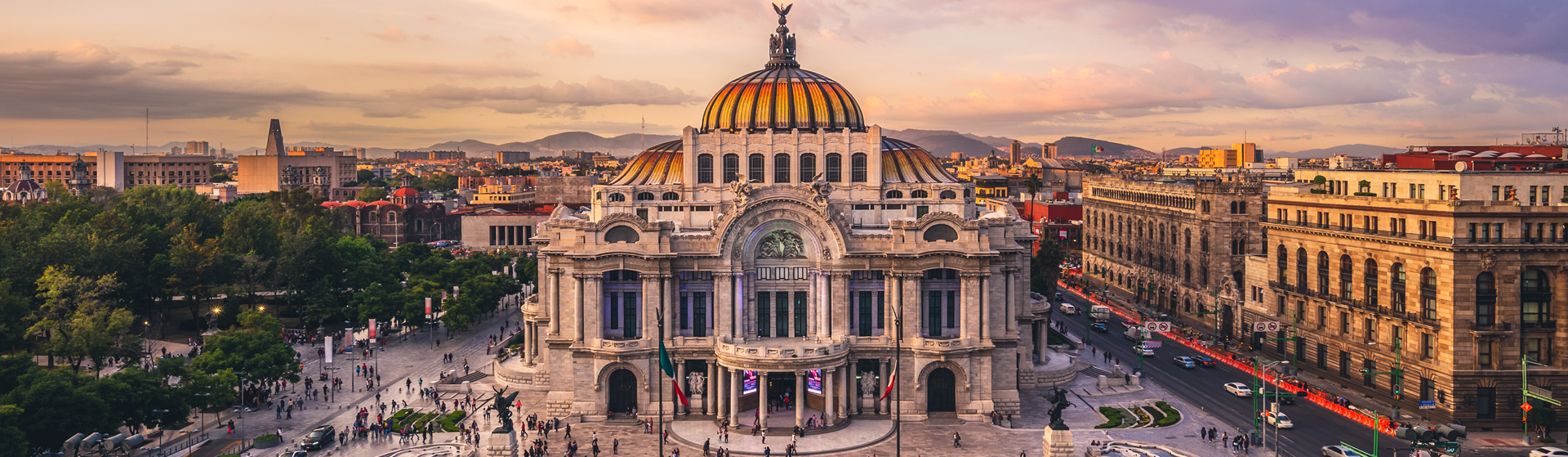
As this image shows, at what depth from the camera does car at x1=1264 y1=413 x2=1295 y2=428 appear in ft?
241

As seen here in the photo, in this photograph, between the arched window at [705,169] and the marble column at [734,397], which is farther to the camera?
the arched window at [705,169]

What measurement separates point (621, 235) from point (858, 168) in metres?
22.0

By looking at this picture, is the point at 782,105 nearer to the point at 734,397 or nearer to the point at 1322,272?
the point at 734,397

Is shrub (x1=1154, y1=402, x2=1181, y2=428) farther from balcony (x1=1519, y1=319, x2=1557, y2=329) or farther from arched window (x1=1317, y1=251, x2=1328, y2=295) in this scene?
balcony (x1=1519, y1=319, x2=1557, y2=329)

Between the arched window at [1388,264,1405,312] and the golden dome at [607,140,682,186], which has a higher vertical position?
the golden dome at [607,140,682,186]

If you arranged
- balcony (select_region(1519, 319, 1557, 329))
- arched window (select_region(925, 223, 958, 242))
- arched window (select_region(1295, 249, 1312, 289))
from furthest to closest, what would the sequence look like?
arched window (select_region(1295, 249, 1312, 289)) < arched window (select_region(925, 223, 958, 242)) < balcony (select_region(1519, 319, 1557, 329))

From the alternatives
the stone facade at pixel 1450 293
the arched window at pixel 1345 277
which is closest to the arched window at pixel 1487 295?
the stone facade at pixel 1450 293

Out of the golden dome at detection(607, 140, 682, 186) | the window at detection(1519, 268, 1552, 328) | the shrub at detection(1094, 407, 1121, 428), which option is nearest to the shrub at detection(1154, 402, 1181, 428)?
the shrub at detection(1094, 407, 1121, 428)

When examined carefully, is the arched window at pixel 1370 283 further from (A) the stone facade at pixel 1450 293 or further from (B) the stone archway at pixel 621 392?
(B) the stone archway at pixel 621 392

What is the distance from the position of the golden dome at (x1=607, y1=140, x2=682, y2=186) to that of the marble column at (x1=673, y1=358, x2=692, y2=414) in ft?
62.9

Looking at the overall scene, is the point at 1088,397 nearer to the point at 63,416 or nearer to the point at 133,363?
the point at 63,416

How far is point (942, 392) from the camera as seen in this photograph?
3162 inches

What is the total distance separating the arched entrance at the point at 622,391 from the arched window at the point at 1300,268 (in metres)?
57.1

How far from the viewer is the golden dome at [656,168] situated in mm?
94000
